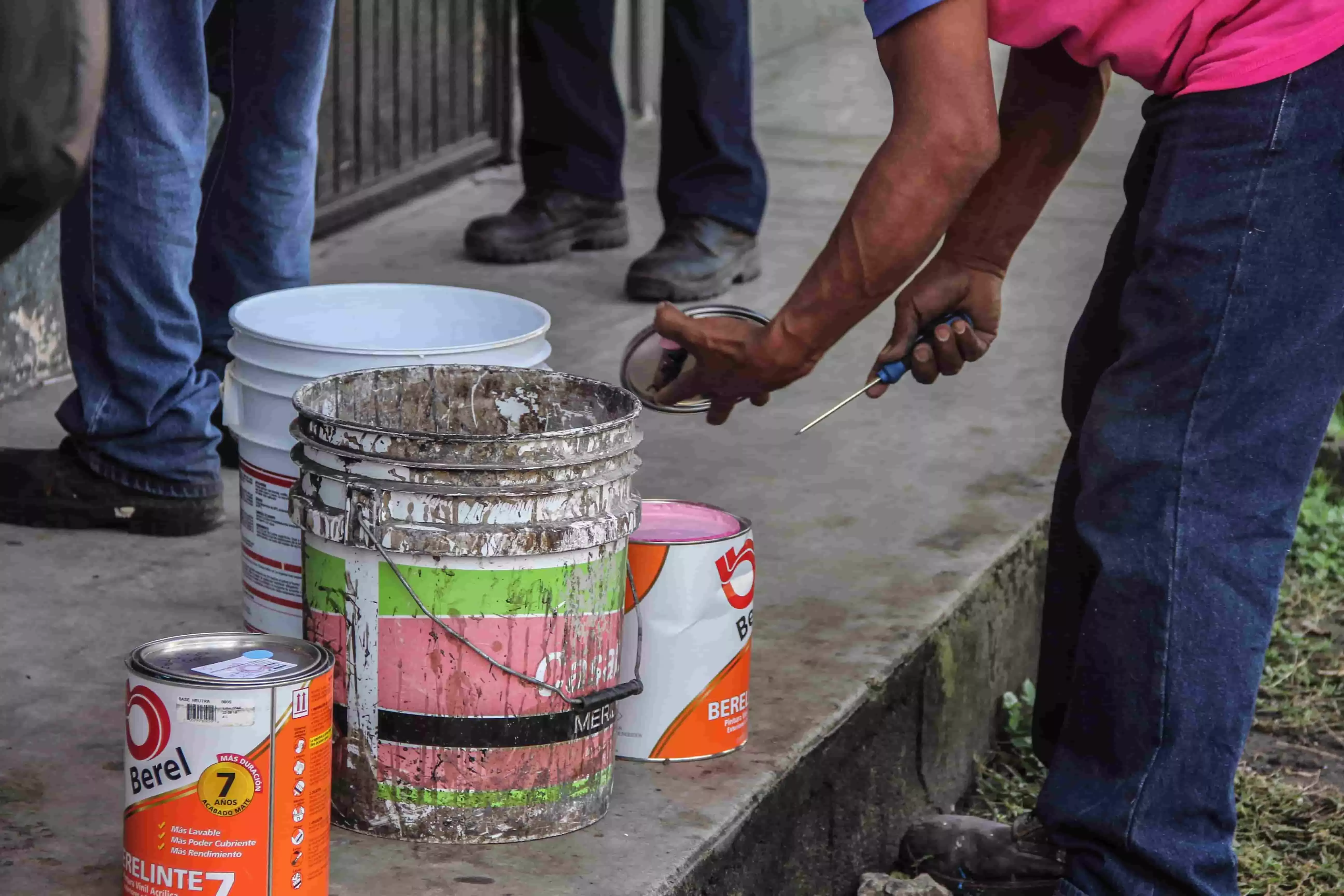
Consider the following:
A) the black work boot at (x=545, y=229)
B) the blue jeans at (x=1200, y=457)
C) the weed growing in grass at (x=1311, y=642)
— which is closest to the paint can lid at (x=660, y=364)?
the blue jeans at (x=1200, y=457)

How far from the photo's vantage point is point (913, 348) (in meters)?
2.14

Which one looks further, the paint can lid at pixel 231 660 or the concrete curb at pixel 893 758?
the concrete curb at pixel 893 758

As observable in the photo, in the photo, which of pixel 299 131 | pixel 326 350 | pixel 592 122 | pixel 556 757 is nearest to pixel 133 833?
pixel 556 757

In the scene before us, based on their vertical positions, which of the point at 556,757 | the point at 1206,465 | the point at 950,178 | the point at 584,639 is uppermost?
the point at 950,178

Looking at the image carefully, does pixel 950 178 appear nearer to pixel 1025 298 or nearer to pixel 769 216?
pixel 1025 298

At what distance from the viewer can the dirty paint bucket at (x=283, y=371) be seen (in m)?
2.04

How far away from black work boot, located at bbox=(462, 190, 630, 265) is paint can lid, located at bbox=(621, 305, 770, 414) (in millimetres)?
2260

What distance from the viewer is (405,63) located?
5.08m

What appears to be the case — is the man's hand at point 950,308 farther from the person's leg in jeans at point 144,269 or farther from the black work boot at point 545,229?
the black work boot at point 545,229

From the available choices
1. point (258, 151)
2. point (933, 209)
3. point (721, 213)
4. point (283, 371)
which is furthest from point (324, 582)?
point (721, 213)

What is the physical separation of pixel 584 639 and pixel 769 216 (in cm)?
356

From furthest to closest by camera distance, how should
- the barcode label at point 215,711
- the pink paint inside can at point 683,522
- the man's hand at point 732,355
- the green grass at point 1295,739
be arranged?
1. the green grass at point 1295,739
2. the pink paint inside can at point 683,522
3. the man's hand at point 732,355
4. the barcode label at point 215,711

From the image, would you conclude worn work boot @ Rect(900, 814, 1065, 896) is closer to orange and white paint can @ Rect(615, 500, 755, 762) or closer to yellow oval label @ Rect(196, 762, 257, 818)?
orange and white paint can @ Rect(615, 500, 755, 762)

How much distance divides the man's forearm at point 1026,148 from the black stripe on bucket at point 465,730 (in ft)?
2.75
